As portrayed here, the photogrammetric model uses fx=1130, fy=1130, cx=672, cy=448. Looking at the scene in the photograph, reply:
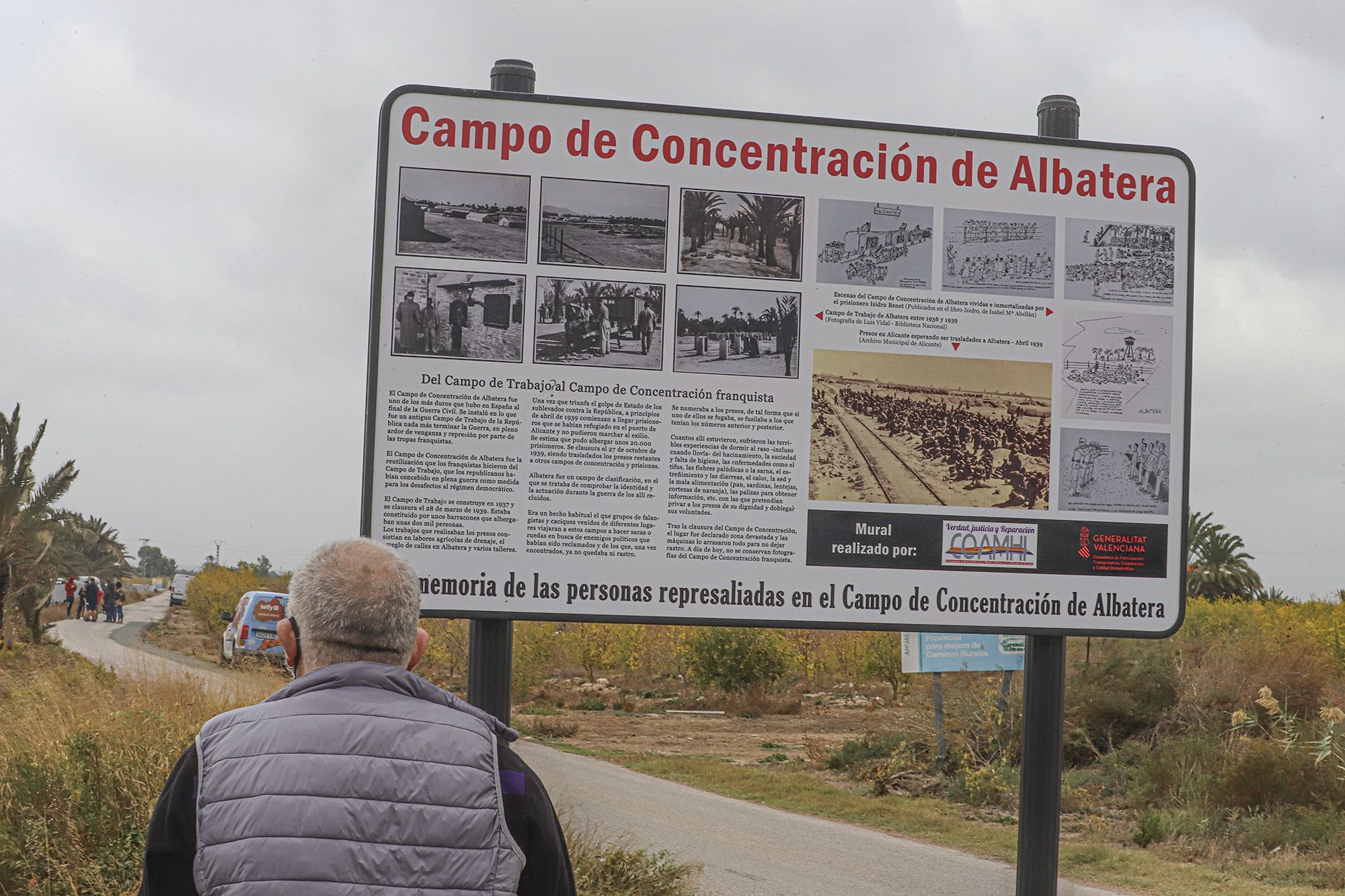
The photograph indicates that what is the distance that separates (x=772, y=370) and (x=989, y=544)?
107 cm

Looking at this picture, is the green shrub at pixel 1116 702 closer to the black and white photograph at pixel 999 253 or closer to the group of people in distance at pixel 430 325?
the black and white photograph at pixel 999 253

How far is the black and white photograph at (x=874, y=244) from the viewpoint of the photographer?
14.2 feet

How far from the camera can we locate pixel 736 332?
4211mm

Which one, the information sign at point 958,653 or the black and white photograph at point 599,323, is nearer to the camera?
the black and white photograph at point 599,323

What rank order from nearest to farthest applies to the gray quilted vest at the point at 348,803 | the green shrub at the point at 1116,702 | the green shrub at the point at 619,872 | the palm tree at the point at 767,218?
the gray quilted vest at the point at 348,803
the palm tree at the point at 767,218
the green shrub at the point at 619,872
the green shrub at the point at 1116,702

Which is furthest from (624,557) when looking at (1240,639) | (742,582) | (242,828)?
(1240,639)

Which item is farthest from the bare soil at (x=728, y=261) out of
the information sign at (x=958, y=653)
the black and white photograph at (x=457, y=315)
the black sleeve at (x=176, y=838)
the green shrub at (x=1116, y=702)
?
the green shrub at (x=1116, y=702)

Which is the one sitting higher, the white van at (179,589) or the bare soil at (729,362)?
the bare soil at (729,362)

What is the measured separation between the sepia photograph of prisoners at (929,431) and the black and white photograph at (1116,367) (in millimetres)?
132

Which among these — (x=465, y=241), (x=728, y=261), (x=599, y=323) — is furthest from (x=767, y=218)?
(x=465, y=241)

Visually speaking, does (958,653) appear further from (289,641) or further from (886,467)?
(289,641)

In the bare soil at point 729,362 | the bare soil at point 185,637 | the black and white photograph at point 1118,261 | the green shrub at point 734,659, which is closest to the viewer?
the bare soil at point 729,362

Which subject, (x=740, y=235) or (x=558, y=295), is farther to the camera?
(x=740, y=235)

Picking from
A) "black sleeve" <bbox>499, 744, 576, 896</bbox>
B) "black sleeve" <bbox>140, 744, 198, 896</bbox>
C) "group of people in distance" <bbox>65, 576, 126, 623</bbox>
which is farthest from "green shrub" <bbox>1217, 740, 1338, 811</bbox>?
"group of people in distance" <bbox>65, 576, 126, 623</bbox>
